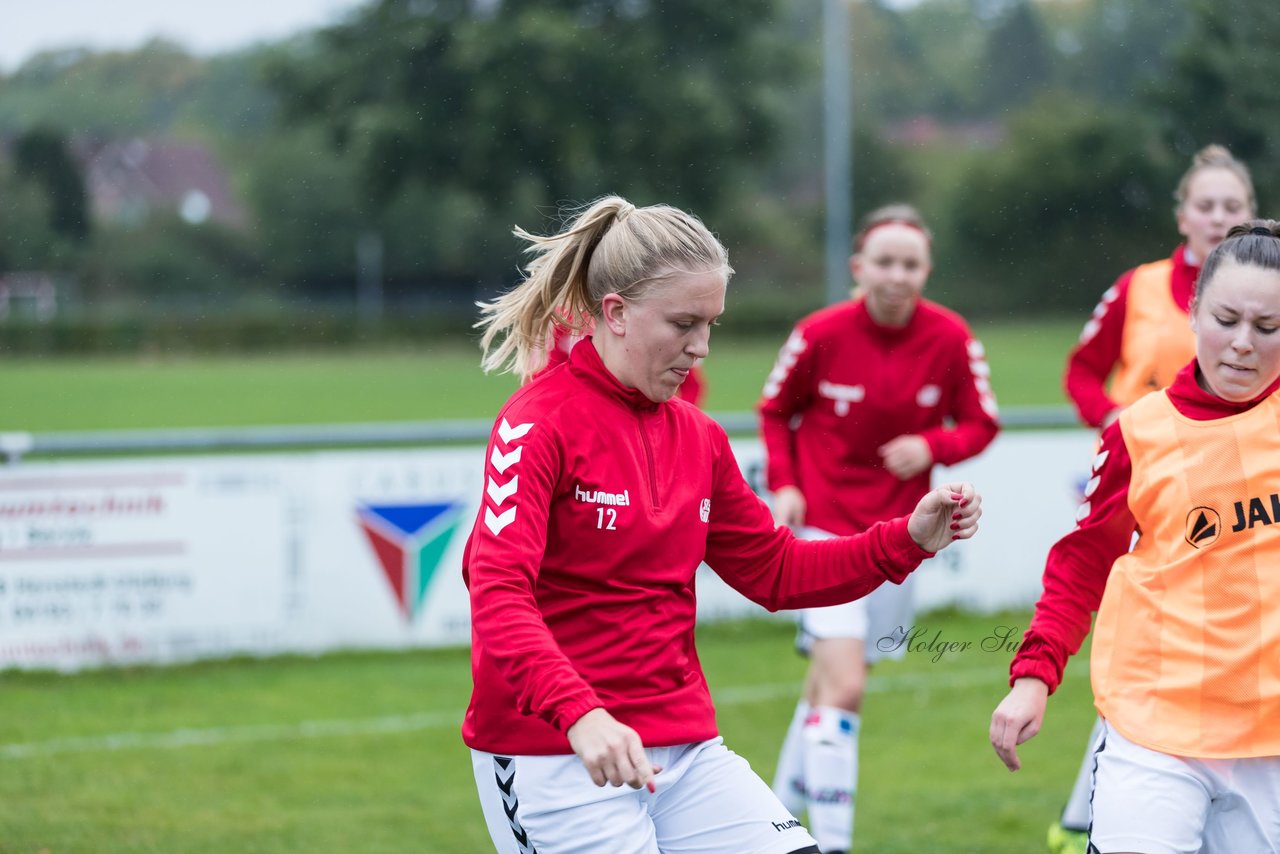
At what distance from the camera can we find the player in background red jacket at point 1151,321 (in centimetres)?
478

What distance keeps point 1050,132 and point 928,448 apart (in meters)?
27.3

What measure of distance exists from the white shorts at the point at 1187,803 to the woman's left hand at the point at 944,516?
531mm

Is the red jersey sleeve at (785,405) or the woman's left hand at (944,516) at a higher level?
the woman's left hand at (944,516)

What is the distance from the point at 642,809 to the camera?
283 centimetres

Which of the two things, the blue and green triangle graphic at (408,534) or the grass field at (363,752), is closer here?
the grass field at (363,752)

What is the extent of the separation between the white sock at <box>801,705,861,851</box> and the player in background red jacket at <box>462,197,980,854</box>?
1.77 metres

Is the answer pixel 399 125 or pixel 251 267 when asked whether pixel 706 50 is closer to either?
pixel 399 125

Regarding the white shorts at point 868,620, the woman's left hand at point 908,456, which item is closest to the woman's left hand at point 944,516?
the white shorts at point 868,620

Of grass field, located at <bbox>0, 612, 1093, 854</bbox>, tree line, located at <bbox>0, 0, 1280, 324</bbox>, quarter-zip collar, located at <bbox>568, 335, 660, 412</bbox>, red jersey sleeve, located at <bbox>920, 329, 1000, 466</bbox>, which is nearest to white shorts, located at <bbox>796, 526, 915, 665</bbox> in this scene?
red jersey sleeve, located at <bbox>920, 329, 1000, 466</bbox>

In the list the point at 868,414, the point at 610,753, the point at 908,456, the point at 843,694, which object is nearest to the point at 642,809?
the point at 610,753

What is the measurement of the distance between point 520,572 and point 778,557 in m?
0.75

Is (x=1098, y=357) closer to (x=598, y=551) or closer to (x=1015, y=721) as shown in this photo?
(x=1015, y=721)

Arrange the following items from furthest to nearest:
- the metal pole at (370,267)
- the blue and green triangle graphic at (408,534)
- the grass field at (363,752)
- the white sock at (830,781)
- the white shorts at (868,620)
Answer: the metal pole at (370,267), the blue and green triangle graphic at (408,534), the grass field at (363,752), the white shorts at (868,620), the white sock at (830,781)

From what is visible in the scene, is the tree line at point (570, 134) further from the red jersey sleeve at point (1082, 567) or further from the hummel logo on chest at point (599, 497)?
the hummel logo on chest at point (599, 497)
